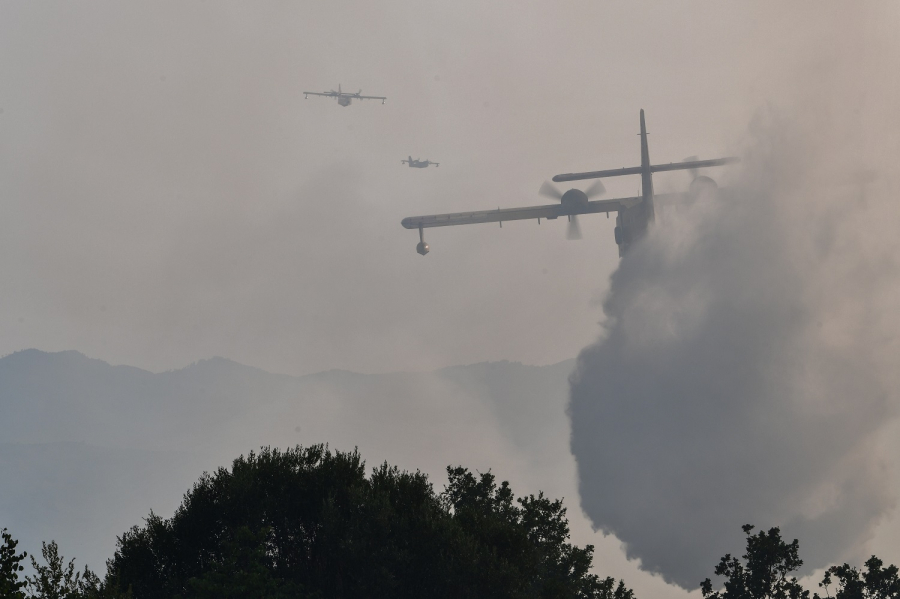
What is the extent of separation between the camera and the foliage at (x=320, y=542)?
37906 millimetres

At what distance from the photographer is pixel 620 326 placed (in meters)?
113

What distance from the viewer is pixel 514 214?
133625 mm

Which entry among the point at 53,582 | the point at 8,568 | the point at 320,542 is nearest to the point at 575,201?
the point at 320,542

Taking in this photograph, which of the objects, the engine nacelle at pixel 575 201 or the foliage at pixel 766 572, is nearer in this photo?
the foliage at pixel 766 572

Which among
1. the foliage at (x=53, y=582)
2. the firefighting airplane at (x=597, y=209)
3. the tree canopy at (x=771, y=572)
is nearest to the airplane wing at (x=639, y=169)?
the firefighting airplane at (x=597, y=209)

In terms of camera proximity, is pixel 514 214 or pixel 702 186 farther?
pixel 514 214

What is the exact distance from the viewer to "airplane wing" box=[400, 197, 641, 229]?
12800 centimetres

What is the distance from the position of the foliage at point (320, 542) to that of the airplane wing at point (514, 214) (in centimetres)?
8578

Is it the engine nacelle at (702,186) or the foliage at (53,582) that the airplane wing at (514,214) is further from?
the foliage at (53,582)

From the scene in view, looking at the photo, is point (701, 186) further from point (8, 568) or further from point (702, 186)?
point (8, 568)

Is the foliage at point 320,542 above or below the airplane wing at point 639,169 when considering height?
below

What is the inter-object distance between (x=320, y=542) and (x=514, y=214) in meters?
96.6

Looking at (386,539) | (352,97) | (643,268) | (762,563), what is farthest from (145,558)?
(352,97)

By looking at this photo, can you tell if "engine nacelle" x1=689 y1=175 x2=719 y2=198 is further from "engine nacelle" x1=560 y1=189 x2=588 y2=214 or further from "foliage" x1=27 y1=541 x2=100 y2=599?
"foliage" x1=27 y1=541 x2=100 y2=599
